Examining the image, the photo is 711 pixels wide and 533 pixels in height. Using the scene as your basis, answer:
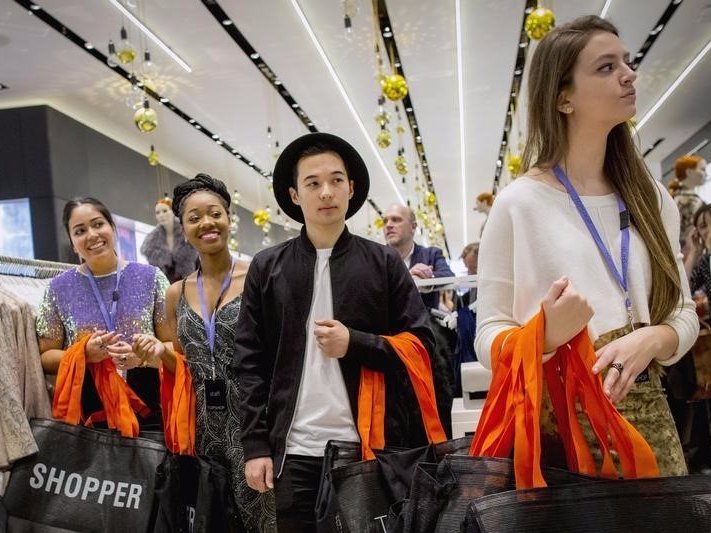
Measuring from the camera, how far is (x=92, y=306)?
8.89 ft

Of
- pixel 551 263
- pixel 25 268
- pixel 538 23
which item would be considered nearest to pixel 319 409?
pixel 551 263

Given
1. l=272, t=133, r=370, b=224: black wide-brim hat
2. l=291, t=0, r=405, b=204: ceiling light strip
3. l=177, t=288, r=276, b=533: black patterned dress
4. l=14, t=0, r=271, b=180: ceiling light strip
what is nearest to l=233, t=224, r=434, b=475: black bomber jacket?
l=272, t=133, r=370, b=224: black wide-brim hat

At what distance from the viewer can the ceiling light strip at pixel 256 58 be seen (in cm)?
709

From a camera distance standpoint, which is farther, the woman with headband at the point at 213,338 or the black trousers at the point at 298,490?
the woman with headband at the point at 213,338

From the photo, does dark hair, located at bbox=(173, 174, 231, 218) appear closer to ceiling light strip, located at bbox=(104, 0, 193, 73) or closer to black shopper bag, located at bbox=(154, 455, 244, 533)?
black shopper bag, located at bbox=(154, 455, 244, 533)

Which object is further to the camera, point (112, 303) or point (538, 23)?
point (538, 23)

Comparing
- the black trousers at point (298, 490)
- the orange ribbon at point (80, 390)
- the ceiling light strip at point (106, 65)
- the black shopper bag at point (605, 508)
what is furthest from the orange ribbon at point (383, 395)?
the ceiling light strip at point (106, 65)

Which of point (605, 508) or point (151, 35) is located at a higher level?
point (151, 35)

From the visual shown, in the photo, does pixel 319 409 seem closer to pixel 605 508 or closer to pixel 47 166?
pixel 605 508

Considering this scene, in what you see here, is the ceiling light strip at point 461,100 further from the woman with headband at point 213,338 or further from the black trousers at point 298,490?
the black trousers at point 298,490

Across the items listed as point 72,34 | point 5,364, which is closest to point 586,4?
point 72,34

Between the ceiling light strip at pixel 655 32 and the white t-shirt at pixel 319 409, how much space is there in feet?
26.0

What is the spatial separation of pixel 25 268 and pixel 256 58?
580 centimetres

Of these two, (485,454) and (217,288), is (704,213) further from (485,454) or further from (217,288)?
(485,454)
